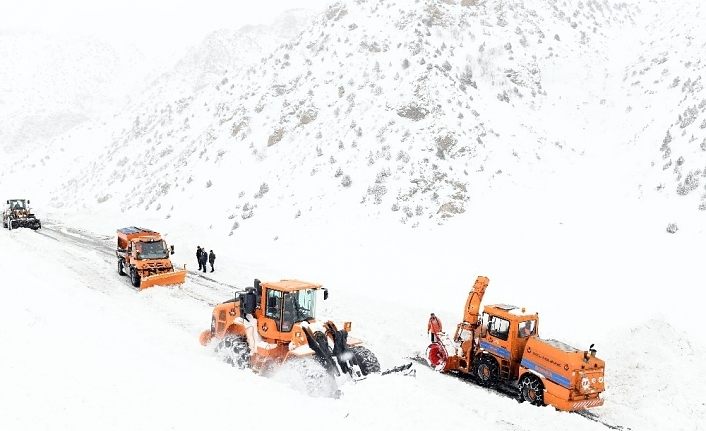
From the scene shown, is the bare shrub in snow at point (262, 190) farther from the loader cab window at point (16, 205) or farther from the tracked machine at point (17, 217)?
the loader cab window at point (16, 205)

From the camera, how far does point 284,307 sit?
11617 mm

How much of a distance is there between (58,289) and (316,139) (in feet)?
65.2

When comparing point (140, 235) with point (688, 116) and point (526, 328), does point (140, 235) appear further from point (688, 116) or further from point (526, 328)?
point (688, 116)

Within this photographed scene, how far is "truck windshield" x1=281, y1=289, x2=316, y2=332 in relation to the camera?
38.2 ft

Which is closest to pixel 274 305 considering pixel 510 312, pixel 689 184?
pixel 510 312

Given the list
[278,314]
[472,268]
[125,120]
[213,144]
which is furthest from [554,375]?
[125,120]

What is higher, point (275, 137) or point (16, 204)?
point (275, 137)

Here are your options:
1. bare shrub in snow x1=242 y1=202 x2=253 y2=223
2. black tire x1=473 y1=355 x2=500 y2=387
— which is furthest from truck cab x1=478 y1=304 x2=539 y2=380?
bare shrub in snow x1=242 y1=202 x2=253 y2=223

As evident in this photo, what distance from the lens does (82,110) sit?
91.0 m

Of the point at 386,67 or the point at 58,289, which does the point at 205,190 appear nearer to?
the point at 386,67

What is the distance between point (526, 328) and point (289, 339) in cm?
583

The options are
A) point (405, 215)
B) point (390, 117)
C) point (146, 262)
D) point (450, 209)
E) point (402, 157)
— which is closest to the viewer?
point (146, 262)

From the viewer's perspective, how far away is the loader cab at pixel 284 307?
11617mm

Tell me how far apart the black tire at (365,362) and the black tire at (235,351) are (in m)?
2.51
